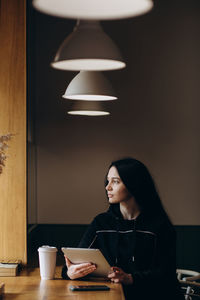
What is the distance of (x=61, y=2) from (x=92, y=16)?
0.38ft

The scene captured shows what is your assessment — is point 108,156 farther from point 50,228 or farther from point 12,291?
point 12,291

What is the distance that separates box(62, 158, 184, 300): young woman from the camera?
9.80ft

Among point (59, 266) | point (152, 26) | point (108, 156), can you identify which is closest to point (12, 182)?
point (59, 266)

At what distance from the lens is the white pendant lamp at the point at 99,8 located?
5.40 ft

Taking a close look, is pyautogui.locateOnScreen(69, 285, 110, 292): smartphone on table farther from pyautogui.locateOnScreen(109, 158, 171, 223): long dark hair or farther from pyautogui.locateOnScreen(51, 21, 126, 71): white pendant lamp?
pyautogui.locateOnScreen(51, 21, 126, 71): white pendant lamp

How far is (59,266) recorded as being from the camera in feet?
11.6

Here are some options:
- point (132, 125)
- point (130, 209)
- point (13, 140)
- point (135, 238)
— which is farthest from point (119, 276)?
point (132, 125)

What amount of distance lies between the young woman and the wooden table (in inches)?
3.3

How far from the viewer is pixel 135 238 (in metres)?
3.14

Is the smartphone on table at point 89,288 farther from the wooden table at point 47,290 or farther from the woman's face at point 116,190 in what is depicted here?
the woman's face at point 116,190

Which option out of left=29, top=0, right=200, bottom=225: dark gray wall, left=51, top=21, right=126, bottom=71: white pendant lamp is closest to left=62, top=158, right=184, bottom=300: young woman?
left=51, top=21, right=126, bottom=71: white pendant lamp

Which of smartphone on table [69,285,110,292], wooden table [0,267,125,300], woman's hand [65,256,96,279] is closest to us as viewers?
wooden table [0,267,125,300]

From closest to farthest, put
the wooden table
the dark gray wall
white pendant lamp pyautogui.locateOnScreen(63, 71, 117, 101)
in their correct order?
the wooden table, white pendant lamp pyautogui.locateOnScreen(63, 71, 117, 101), the dark gray wall

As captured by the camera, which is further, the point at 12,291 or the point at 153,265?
the point at 153,265
